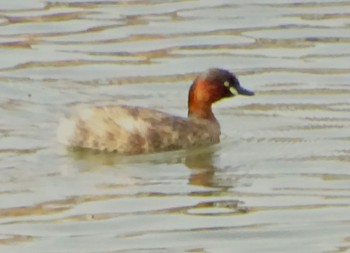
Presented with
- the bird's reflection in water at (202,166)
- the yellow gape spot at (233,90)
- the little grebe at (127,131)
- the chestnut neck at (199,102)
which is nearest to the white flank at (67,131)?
the little grebe at (127,131)

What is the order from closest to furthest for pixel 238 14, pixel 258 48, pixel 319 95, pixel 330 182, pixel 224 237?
pixel 224 237
pixel 330 182
pixel 319 95
pixel 258 48
pixel 238 14

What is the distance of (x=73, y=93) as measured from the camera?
575 inches

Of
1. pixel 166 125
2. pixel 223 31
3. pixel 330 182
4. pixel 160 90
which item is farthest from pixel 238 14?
pixel 330 182

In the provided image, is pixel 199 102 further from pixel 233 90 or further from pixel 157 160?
pixel 157 160

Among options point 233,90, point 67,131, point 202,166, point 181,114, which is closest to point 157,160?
point 202,166

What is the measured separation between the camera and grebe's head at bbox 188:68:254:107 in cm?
1363

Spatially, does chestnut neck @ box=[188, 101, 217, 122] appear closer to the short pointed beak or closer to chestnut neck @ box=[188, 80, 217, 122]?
chestnut neck @ box=[188, 80, 217, 122]

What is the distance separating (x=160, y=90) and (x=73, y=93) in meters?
0.74

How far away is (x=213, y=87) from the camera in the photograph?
13664 millimetres

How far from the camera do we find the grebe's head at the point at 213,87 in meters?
13.6

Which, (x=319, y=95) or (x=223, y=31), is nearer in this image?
(x=319, y=95)

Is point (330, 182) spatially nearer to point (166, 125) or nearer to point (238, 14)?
point (166, 125)

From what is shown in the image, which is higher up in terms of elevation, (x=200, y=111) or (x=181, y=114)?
(x=200, y=111)

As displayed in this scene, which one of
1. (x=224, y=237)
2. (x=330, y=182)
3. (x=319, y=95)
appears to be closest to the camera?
(x=224, y=237)
